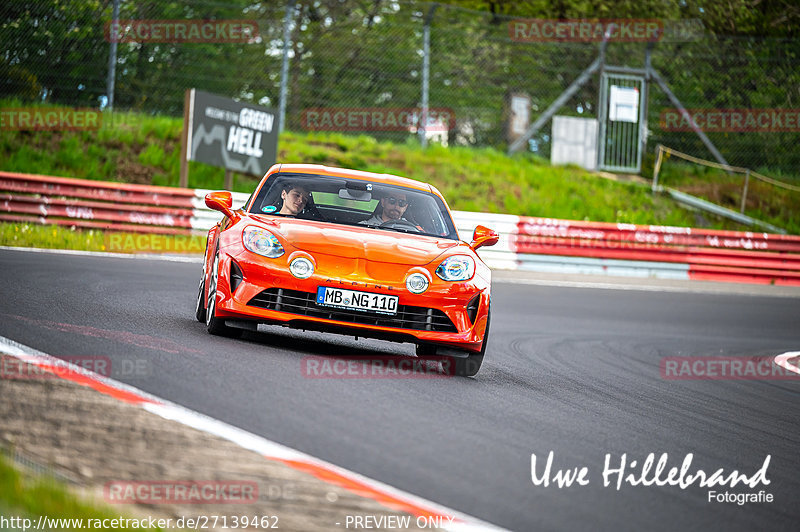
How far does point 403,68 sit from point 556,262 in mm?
5338

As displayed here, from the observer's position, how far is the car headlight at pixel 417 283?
23.5 feet

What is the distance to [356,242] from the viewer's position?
7.31 metres

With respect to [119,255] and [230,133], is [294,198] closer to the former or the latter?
[119,255]

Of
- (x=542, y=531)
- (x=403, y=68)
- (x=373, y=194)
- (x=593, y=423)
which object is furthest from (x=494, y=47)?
(x=542, y=531)

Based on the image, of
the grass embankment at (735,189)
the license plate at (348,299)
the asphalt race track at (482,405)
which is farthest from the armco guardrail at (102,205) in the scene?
the grass embankment at (735,189)

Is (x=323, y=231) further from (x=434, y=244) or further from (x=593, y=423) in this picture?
(x=593, y=423)

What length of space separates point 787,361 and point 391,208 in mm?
5000

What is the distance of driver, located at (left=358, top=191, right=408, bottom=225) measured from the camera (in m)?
8.37

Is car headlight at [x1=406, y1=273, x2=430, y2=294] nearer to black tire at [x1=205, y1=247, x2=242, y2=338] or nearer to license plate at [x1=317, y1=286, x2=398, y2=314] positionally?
license plate at [x1=317, y1=286, x2=398, y2=314]

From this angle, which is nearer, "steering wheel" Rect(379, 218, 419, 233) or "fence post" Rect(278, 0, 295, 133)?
"steering wheel" Rect(379, 218, 419, 233)

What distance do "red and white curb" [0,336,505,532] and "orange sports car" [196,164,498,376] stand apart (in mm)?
1629

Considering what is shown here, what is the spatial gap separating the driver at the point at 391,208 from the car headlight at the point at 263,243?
46.6 inches

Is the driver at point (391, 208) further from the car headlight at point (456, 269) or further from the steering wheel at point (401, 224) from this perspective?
the car headlight at point (456, 269)

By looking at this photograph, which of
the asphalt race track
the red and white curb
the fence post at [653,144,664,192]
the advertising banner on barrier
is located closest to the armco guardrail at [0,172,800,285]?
the advertising banner on barrier
